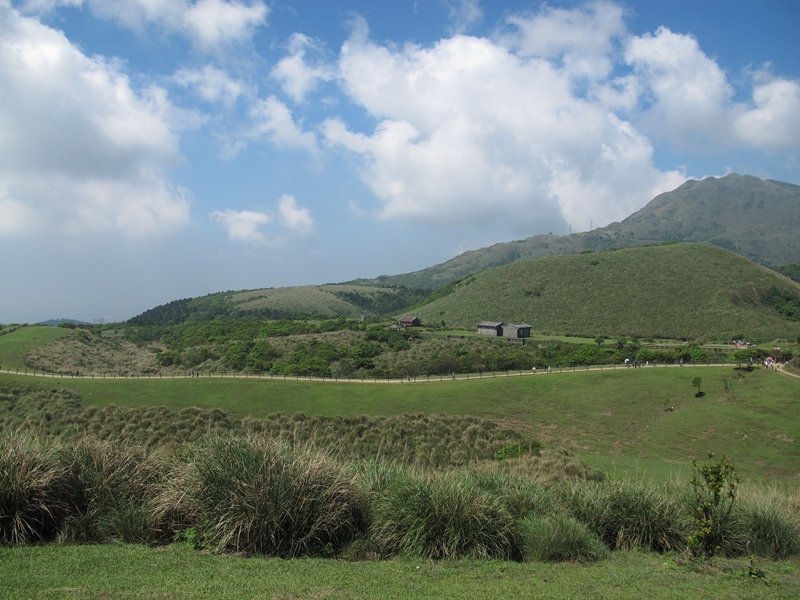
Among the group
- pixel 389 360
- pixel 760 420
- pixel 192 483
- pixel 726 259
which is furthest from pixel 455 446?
pixel 726 259

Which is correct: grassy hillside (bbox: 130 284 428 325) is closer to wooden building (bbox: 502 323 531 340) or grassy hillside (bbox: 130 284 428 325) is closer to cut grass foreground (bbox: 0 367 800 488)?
wooden building (bbox: 502 323 531 340)

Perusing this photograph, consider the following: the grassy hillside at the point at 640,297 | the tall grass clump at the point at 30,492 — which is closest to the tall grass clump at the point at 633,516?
the tall grass clump at the point at 30,492

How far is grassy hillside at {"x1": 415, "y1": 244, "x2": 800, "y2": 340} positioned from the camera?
82.7m

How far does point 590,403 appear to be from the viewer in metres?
35.6

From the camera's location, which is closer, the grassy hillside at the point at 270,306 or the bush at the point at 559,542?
the bush at the point at 559,542

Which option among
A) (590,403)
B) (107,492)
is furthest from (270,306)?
(107,492)

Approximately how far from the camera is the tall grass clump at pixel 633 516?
33.0 ft

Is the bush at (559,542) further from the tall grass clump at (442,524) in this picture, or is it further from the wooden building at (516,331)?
the wooden building at (516,331)

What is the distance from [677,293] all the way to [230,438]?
96290 mm

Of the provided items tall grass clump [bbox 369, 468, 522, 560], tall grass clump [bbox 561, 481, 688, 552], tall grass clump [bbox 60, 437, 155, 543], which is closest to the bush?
tall grass clump [bbox 369, 468, 522, 560]

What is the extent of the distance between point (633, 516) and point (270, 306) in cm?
15411

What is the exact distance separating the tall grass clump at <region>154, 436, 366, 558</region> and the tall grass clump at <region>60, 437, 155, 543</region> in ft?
1.33

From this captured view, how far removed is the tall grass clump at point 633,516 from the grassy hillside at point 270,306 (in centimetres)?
12510

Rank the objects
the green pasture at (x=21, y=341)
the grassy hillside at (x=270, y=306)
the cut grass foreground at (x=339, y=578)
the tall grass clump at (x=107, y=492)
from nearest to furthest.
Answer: the cut grass foreground at (x=339, y=578)
the tall grass clump at (x=107, y=492)
the green pasture at (x=21, y=341)
the grassy hillside at (x=270, y=306)
